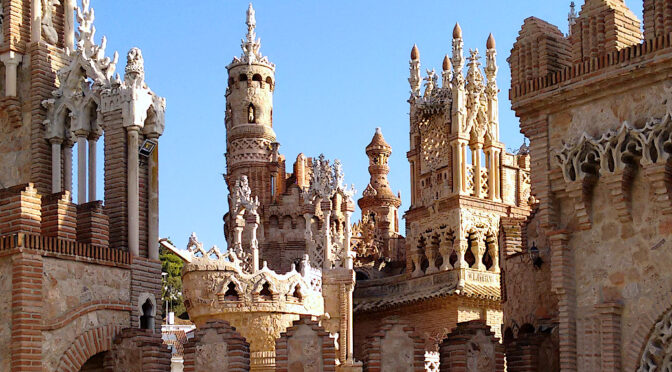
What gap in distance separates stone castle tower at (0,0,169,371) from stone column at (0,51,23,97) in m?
0.02

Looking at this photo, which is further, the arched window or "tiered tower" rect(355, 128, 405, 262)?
"tiered tower" rect(355, 128, 405, 262)

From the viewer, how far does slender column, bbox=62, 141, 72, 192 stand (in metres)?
22.7

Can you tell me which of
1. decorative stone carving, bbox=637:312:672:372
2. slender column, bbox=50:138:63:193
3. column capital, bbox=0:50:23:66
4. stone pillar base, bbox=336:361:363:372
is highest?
column capital, bbox=0:50:23:66

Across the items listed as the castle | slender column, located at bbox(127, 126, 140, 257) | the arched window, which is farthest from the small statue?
the arched window

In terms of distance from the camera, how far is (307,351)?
19.4m

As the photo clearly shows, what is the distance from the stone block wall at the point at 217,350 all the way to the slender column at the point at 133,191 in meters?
1.96

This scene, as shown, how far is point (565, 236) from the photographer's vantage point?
19453 mm

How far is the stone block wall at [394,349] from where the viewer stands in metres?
19.5

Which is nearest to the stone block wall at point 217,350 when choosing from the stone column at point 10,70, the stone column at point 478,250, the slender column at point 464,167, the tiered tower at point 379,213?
the stone column at point 10,70

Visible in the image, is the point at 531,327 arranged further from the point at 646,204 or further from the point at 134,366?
the point at 134,366

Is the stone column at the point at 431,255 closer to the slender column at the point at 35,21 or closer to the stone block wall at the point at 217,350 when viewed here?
the slender column at the point at 35,21

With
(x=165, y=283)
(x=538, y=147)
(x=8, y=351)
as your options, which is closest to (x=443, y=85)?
(x=165, y=283)

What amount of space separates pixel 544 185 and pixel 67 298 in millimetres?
7089

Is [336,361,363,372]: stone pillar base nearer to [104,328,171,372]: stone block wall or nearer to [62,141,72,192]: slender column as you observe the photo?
[62,141,72,192]: slender column
